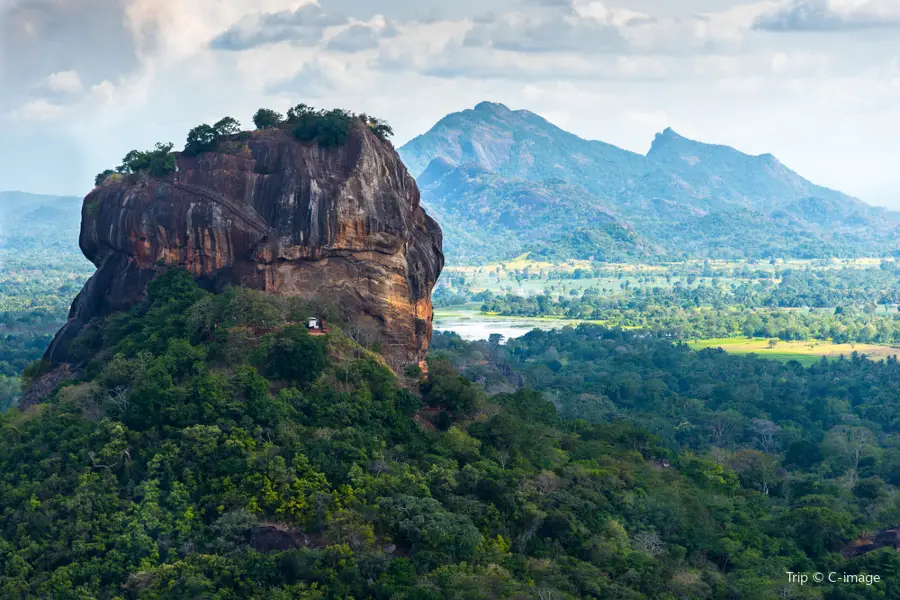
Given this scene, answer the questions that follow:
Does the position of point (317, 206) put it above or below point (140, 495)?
above

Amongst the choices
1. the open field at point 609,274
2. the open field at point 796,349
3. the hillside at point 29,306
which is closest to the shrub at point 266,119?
the hillside at point 29,306

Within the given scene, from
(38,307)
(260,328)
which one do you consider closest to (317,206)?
(260,328)

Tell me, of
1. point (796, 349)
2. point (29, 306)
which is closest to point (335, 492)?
point (796, 349)

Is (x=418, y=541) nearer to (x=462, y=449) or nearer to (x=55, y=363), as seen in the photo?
(x=462, y=449)

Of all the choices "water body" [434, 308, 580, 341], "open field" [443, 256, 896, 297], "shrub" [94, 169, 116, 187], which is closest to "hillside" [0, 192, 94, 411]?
"shrub" [94, 169, 116, 187]

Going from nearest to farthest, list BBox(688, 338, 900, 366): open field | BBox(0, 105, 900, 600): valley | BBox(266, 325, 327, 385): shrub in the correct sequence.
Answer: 1. BBox(0, 105, 900, 600): valley
2. BBox(266, 325, 327, 385): shrub
3. BBox(688, 338, 900, 366): open field

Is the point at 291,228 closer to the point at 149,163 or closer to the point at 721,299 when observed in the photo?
the point at 149,163

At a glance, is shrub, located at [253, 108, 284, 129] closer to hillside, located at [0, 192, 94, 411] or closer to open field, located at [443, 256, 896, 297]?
hillside, located at [0, 192, 94, 411]
